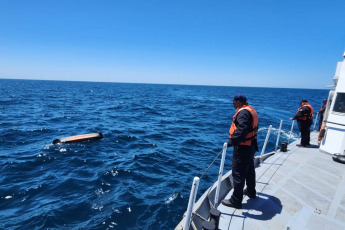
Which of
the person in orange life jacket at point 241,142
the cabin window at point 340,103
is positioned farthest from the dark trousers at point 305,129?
the person in orange life jacket at point 241,142

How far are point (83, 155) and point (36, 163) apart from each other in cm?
220

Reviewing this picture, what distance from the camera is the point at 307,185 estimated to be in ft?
16.4

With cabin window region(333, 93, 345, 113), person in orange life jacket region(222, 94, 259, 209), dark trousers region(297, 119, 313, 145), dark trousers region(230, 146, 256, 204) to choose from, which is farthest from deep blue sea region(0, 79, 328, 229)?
cabin window region(333, 93, 345, 113)

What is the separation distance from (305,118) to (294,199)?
17.0 ft

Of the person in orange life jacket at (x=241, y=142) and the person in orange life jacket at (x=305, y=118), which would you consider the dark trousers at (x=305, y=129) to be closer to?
the person in orange life jacket at (x=305, y=118)

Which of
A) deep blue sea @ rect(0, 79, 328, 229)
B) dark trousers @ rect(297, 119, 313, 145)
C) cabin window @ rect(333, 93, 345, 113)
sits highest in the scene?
cabin window @ rect(333, 93, 345, 113)

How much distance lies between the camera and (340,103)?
702 centimetres

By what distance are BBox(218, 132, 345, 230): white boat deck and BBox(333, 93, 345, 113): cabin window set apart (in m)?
2.10

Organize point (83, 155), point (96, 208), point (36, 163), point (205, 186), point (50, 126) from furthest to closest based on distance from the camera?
point (50, 126), point (83, 155), point (36, 163), point (205, 186), point (96, 208)

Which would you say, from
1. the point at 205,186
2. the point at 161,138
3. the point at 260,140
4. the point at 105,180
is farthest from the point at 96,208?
the point at 260,140

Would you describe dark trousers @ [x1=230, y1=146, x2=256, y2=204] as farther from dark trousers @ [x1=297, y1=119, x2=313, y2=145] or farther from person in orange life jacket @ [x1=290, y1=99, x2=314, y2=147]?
dark trousers @ [x1=297, y1=119, x2=313, y2=145]

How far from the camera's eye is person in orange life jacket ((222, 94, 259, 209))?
3545 mm

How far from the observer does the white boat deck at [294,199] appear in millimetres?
3570

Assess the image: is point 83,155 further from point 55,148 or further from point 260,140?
point 260,140
